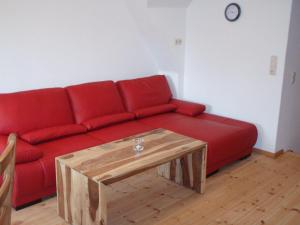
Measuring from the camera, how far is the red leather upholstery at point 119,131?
3178mm

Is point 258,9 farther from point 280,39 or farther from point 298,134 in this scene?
point 298,134

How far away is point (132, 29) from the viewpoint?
4.14 m

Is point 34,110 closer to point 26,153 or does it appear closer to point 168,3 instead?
point 26,153

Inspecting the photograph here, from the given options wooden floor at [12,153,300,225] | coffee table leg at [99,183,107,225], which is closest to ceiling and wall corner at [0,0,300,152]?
wooden floor at [12,153,300,225]

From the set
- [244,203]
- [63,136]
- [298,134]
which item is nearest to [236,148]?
[244,203]

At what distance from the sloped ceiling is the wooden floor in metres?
1.88

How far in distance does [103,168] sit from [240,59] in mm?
2287

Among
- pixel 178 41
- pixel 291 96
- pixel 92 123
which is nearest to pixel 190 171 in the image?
pixel 92 123

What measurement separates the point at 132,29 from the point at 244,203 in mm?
2478

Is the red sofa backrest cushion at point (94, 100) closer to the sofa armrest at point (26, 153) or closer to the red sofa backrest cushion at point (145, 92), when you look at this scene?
the red sofa backrest cushion at point (145, 92)

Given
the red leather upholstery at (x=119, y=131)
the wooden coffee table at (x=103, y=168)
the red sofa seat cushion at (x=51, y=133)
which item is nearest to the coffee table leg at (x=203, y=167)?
the wooden coffee table at (x=103, y=168)

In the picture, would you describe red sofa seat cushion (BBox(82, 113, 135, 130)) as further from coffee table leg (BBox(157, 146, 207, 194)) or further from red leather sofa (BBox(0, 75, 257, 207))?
coffee table leg (BBox(157, 146, 207, 194))

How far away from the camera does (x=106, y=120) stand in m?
3.43

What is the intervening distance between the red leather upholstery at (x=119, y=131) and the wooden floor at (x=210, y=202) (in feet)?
1.43
